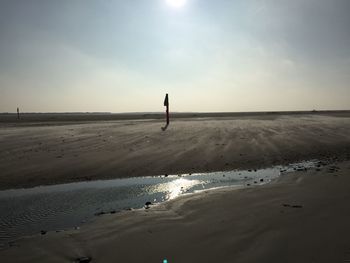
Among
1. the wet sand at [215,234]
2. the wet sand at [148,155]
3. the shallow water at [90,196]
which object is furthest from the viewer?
the wet sand at [148,155]

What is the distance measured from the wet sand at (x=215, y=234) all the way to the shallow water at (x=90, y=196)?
69cm

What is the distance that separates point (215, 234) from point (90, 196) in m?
4.20

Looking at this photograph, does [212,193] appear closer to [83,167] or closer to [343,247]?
[343,247]

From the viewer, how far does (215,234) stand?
5059mm

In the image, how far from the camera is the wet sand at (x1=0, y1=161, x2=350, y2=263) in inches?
173

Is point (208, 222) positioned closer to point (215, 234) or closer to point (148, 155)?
point (215, 234)

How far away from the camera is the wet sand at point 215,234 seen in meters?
4.40

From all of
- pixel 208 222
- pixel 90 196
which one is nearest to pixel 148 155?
pixel 90 196

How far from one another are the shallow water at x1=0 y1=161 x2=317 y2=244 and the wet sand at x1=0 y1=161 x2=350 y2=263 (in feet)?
2.28

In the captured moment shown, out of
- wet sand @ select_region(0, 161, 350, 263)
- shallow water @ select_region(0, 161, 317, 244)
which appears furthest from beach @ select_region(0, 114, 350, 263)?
shallow water @ select_region(0, 161, 317, 244)

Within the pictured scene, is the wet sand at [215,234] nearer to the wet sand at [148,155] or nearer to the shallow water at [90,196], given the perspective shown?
the shallow water at [90,196]

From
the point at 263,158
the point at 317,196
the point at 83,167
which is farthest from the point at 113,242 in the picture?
the point at 263,158

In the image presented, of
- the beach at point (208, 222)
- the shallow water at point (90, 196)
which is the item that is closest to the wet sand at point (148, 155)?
the beach at point (208, 222)

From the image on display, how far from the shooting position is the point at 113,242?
4.98m
